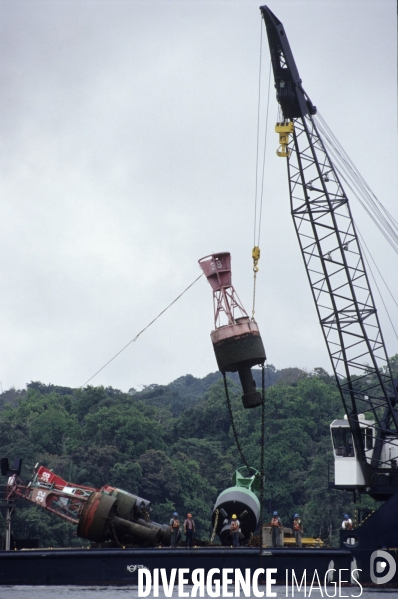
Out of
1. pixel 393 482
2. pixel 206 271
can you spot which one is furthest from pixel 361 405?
pixel 206 271

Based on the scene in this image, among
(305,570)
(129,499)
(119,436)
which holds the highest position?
(119,436)

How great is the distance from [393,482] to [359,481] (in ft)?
4.27

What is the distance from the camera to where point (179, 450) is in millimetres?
97750

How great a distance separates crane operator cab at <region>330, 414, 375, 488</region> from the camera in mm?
41875

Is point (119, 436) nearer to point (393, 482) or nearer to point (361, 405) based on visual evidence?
point (361, 405)

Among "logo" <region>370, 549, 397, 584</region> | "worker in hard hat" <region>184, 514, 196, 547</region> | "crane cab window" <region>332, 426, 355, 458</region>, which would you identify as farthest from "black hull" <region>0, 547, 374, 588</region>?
"crane cab window" <region>332, 426, 355, 458</region>

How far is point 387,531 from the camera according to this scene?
3909 cm

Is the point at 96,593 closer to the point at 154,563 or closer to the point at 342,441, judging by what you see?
the point at 154,563

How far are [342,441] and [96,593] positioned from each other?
1186 centimetres

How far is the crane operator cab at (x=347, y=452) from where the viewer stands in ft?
137

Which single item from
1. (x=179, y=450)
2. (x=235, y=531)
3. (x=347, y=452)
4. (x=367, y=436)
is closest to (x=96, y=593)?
(x=235, y=531)

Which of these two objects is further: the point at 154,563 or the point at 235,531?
the point at 235,531

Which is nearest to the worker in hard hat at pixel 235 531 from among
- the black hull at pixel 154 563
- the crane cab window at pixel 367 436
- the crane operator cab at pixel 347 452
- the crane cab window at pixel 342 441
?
the black hull at pixel 154 563

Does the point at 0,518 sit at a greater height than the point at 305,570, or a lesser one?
greater
